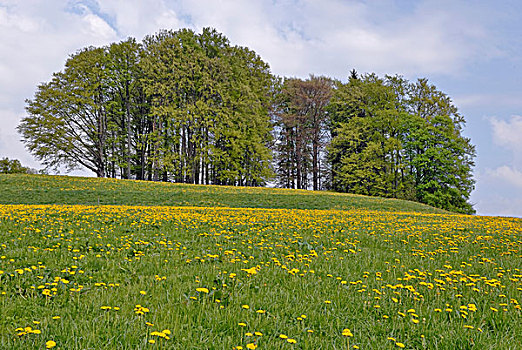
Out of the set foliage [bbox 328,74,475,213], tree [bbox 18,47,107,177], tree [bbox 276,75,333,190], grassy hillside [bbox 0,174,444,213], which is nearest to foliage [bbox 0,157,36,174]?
tree [bbox 18,47,107,177]

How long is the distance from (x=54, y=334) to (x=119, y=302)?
0.75 meters

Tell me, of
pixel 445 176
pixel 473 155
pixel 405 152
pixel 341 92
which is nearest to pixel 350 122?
pixel 341 92

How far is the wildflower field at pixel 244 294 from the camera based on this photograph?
2.79m

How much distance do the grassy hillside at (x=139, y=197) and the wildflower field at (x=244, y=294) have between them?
14176 millimetres

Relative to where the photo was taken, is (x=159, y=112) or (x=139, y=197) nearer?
(x=139, y=197)

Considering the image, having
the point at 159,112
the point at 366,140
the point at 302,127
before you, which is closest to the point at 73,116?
the point at 159,112

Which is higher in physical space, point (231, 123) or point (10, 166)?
point (231, 123)

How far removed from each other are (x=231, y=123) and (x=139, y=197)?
14862mm

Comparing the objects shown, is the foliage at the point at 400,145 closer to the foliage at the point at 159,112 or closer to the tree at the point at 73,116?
the foliage at the point at 159,112

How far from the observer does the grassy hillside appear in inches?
810

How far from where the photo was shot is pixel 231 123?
33.9 meters

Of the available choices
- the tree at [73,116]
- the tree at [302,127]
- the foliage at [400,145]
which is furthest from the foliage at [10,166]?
the foliage at [400,145]

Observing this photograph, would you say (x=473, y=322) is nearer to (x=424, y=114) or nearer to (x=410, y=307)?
(x=410, y=307)

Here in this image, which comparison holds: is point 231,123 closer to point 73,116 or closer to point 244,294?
point 73,116
